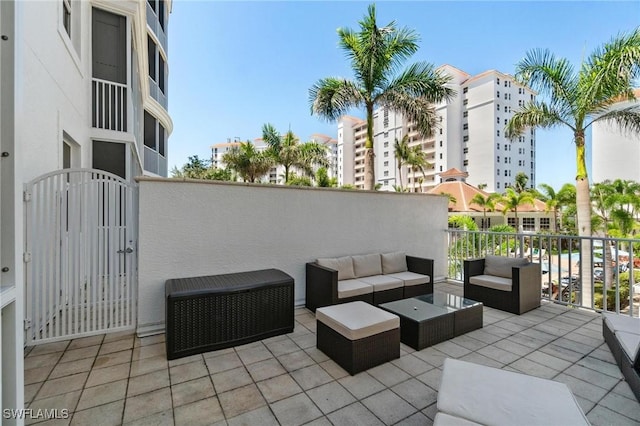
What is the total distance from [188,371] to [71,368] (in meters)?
1.15

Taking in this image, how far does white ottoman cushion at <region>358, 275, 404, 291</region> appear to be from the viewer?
4418mm

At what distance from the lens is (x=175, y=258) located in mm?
3742

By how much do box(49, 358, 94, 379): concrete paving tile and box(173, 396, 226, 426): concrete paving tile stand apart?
51.7 inches

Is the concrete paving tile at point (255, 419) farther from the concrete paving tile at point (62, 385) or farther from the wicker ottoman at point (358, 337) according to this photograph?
the concrete paving tile at point (62, 385)

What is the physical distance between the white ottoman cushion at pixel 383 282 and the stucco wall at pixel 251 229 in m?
0.75

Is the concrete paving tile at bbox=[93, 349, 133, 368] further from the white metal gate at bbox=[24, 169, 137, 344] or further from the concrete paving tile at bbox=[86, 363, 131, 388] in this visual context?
the white metal gate at bbox=[24, 169, 137, 344]

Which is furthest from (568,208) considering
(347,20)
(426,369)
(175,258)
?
(175,258)

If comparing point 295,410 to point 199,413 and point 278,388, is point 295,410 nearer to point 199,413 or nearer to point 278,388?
point 278,388

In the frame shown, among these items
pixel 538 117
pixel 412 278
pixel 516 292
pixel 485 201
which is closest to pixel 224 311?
pixel 412 278

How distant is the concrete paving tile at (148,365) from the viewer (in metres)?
2.75

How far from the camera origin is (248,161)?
73.3 ft

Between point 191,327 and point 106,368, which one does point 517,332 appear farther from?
point 106,368

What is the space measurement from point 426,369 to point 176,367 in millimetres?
2458

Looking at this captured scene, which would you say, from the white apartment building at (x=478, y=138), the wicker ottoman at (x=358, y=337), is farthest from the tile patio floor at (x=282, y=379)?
the white apartment building at (x=478, y=138)
